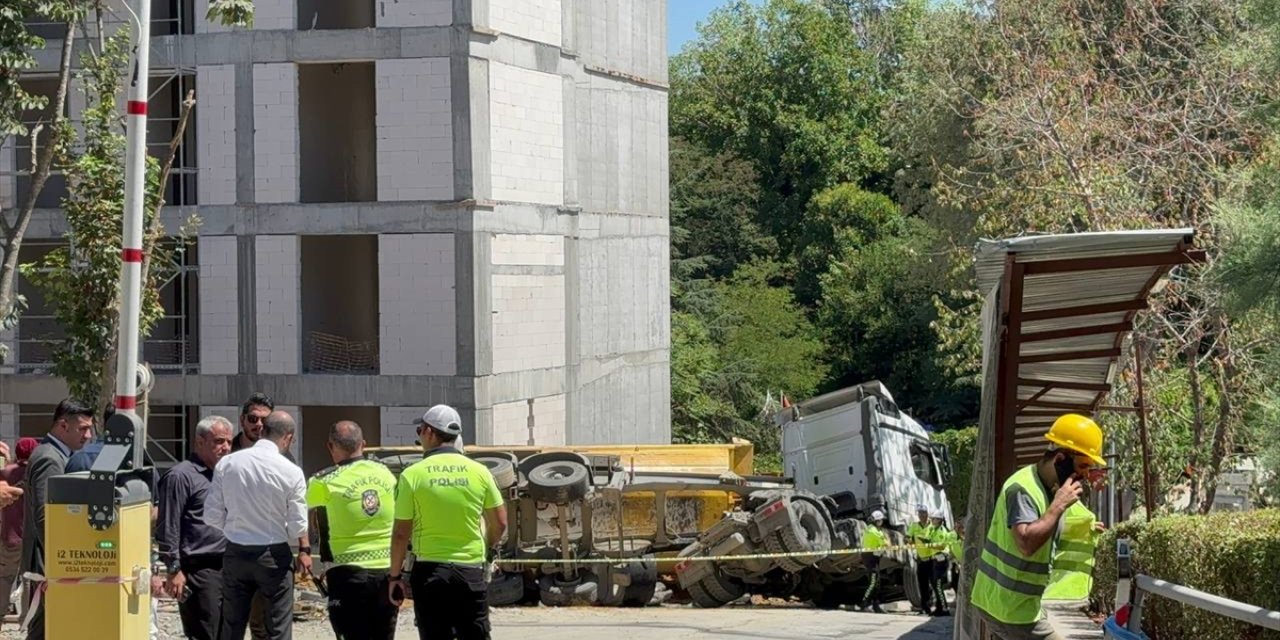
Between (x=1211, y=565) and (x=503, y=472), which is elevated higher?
(x=1211, y=565)

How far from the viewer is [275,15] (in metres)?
30.0

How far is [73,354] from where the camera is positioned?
2309 centimetres

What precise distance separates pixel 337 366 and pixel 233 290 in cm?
247

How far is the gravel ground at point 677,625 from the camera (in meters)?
15.5

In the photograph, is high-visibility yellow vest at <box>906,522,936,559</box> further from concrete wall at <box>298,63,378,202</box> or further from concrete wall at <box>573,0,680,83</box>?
concrete wall at <box>573,0,680,83</box>

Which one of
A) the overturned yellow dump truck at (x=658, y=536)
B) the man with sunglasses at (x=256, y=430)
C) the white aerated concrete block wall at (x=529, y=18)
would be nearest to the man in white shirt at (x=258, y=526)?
the man with sunglasses at (x=256, y=430)

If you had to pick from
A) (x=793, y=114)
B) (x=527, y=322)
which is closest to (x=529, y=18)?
(x=527, y=322)

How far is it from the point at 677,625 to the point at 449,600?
6552 mm

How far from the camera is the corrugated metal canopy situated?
905cm

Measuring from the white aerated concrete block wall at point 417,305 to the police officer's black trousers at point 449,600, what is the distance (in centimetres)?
2011

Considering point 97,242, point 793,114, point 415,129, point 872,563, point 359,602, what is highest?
point 793,114

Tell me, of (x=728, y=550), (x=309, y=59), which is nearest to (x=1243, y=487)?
(x=728, y=550)

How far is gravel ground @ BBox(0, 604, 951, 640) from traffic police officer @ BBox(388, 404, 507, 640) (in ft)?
16.8

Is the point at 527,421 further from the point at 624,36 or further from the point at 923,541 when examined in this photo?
the point at 923,541
